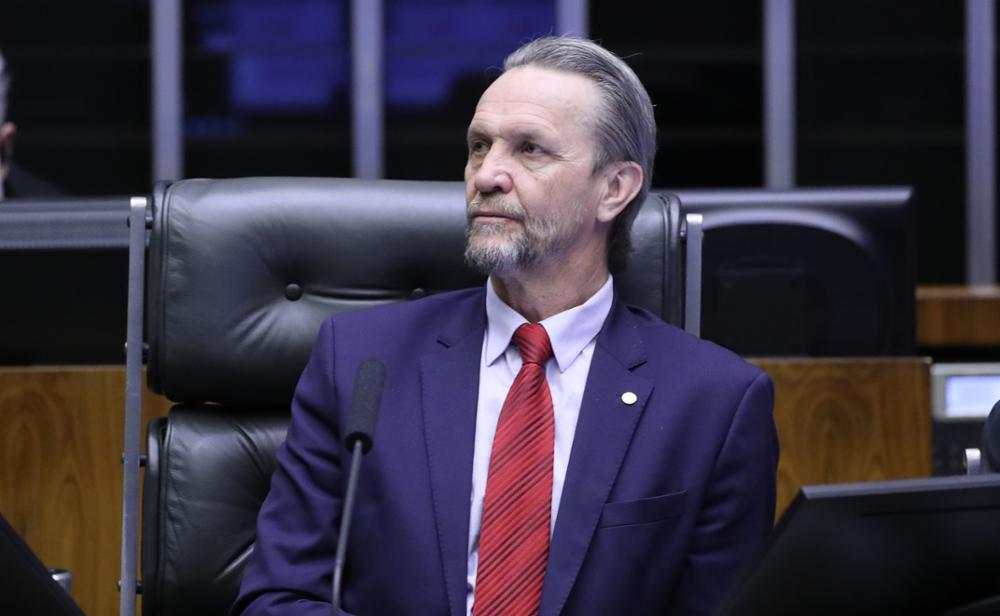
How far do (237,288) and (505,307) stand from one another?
31 cm

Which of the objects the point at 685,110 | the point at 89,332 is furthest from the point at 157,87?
the point at 89,332

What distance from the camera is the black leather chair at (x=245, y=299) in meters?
1.56

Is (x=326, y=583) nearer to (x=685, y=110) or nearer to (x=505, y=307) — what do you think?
(x=505, y=307)

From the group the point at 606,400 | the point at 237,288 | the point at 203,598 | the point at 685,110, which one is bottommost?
the point at 203,598

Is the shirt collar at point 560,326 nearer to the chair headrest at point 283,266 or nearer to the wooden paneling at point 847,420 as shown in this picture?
the chair headrest at point 283,266

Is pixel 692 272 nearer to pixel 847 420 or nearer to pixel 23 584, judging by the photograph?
pixel 847 420

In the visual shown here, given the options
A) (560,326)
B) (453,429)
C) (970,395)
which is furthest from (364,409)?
(970,395)

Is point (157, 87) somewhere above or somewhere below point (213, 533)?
above

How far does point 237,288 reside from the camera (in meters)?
1.58

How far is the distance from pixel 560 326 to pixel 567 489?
0.19 meters

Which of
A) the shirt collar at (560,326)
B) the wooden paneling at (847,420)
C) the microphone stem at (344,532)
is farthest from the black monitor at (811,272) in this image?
the microphone stem at (344,532)

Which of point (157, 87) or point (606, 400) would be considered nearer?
point (606, 400)

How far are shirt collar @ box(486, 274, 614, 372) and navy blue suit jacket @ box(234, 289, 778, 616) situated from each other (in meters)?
0.03

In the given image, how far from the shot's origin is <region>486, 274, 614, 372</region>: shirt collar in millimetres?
1509
